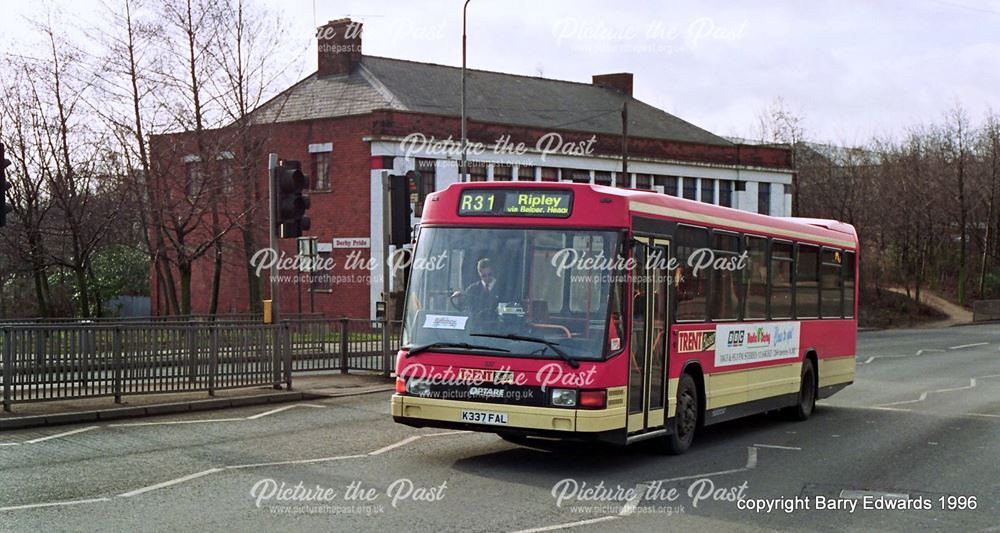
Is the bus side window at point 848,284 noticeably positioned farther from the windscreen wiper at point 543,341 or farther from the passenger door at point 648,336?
the windscreen wiper at point 543,341

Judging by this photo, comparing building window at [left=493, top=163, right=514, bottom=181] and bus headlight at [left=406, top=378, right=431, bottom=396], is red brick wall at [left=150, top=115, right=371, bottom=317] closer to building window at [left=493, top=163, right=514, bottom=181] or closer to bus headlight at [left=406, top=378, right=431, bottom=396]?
building window at [left=493, top=163, right=514, bottom=181]

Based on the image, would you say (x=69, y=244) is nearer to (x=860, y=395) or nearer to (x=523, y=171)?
(x=523, y=171)

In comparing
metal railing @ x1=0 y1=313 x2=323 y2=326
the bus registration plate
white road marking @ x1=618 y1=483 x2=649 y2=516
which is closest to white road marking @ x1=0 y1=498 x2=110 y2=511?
the bus registration plate

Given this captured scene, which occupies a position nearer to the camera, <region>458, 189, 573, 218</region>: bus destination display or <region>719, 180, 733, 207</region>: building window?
<region>458, 189, 573, 218</region>: bus destination display

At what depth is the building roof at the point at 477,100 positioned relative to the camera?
44.3m

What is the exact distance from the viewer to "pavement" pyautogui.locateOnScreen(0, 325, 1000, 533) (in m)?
8.76

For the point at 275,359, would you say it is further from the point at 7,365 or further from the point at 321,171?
the point at 321,171

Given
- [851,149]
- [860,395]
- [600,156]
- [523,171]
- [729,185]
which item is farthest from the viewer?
[851,149]

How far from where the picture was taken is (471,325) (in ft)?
35.7

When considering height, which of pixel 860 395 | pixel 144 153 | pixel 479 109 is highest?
pixel 479 109

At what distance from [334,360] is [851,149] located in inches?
2492

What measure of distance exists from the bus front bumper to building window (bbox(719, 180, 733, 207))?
44.6 metres

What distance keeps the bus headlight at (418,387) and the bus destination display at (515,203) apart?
5.71ft

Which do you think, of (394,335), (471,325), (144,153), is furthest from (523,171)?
(471,325)
